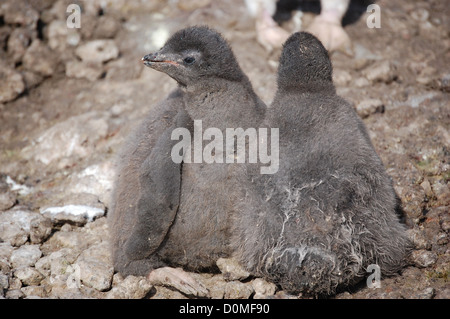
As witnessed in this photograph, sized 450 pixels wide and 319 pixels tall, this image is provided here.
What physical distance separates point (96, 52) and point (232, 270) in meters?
3.45

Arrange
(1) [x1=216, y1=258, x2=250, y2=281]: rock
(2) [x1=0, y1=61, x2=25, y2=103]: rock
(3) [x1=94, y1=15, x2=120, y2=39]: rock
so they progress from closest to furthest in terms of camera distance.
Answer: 1. (1) [x1=216, y1=258, x2=250, y2=281]: rock
2. (2) [x1=0, y1=61, x2=25, y2=103]: rock
3. (3) [x1=94, y1=15, x2=120, y2=39]: rock

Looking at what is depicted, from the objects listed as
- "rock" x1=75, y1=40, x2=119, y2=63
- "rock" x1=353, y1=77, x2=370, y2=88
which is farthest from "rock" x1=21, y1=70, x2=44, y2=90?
"rock" x1=353, y1=77, x2=370, y2=88

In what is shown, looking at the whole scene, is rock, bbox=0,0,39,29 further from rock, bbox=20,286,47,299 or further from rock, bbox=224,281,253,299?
rock, bbox=224,281,253,299

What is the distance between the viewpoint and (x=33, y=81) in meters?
5.82

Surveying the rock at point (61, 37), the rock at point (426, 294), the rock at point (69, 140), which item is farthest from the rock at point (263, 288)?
the rock at point (61, 37)

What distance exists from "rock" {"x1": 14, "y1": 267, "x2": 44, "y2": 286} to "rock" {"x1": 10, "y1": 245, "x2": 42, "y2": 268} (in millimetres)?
114

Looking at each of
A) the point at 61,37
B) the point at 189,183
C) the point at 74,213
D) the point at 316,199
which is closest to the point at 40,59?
the point at 61,37

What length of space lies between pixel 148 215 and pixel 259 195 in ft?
2.07

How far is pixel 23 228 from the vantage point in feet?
13.3

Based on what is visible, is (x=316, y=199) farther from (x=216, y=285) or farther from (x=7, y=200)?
(x=7, y=200)

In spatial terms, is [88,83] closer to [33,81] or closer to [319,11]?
[33,81]

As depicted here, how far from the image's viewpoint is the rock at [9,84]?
5.61 metres

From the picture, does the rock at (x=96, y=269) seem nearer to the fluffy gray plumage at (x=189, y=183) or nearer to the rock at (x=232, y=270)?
the fluffy gray plumage at (x=189, y=183)

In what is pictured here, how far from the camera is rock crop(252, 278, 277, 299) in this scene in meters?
3.26
